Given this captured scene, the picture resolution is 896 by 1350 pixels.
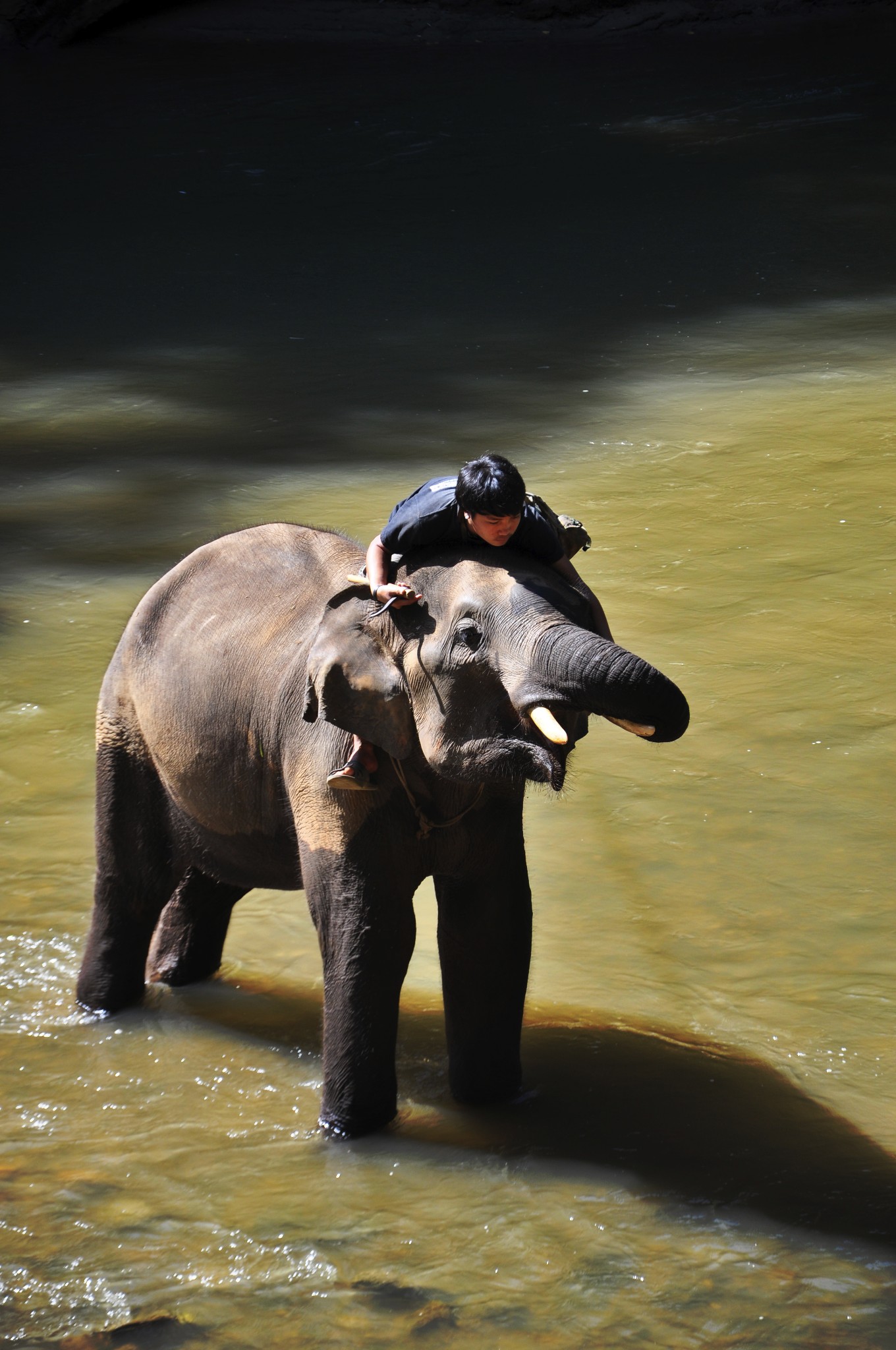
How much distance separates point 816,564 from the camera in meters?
6.70

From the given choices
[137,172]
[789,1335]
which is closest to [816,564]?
[789,1335]

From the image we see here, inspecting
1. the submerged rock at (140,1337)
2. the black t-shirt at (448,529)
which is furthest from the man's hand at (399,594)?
the submerged rock at (140,1337)

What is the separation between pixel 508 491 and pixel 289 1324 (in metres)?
1.45

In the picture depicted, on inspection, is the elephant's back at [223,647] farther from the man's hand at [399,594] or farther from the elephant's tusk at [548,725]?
the elephant's tusk at [548,725]

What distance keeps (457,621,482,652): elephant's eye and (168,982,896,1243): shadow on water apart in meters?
1.10

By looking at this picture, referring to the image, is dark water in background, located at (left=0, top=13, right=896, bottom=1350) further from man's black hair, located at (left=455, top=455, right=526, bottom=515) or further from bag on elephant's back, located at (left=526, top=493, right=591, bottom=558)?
man's black hair, located at (left=455, top=455, right=526, bottom=515)

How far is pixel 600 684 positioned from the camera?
2.68 m

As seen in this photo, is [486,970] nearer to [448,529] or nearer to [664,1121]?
[664,1121]

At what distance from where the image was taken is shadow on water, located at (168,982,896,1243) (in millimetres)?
3201

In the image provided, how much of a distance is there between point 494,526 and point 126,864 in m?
1.37

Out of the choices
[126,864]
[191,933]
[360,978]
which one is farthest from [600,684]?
[191,933]

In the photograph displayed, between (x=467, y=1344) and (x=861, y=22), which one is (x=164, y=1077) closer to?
(x=467, y=1344)

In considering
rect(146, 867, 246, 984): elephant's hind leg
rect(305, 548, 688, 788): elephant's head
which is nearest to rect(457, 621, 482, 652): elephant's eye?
rect(305, 548, 688, 788): elephant's head

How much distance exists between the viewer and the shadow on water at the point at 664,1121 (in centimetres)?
320
